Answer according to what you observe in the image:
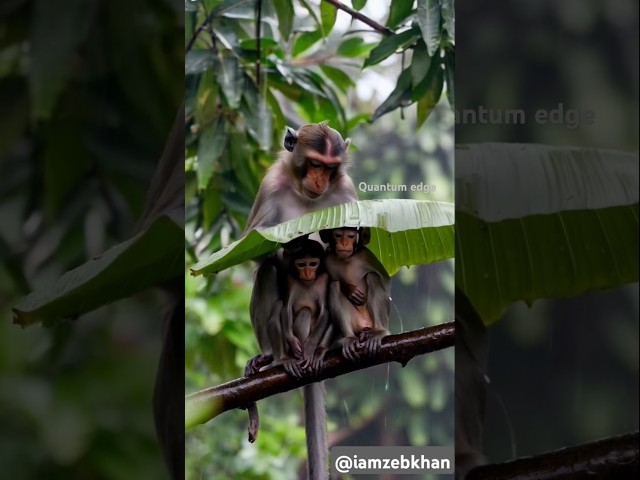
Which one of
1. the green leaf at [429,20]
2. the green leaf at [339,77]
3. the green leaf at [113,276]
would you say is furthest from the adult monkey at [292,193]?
the green leaf at [429,20]

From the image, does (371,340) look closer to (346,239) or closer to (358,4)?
(346,239)

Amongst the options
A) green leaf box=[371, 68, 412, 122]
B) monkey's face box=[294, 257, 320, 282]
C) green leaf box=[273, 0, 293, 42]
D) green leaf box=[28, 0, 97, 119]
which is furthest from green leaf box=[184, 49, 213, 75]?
monkey's face box=[294, 257, 320, 282]

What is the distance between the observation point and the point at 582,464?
5.46 ft

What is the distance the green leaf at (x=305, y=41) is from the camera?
1831 mm

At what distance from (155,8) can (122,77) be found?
0.64 ft

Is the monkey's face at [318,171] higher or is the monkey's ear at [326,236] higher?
the monkey's face at [318,171]

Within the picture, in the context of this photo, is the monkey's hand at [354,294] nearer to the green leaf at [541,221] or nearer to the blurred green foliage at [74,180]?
the green leaf at [541,221]

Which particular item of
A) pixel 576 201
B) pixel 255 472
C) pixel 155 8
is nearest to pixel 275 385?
pixel 255 472

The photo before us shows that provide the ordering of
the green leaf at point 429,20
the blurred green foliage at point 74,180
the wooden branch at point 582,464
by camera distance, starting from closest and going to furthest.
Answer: the wooden branch at point 582,464
the green leaf at point 429,20
the blurred green foliage at point 74,180

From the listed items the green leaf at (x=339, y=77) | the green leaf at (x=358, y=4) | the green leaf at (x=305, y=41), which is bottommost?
the green leaf at (x=339, y=77)

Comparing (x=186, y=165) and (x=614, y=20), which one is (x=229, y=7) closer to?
(x=186, y=165)

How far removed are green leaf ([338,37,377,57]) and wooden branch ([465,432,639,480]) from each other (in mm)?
1039

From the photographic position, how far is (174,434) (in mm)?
1866

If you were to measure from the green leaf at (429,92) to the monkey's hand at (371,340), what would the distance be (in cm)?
51
